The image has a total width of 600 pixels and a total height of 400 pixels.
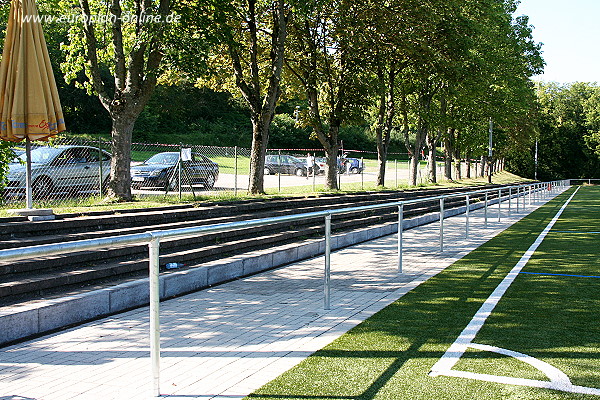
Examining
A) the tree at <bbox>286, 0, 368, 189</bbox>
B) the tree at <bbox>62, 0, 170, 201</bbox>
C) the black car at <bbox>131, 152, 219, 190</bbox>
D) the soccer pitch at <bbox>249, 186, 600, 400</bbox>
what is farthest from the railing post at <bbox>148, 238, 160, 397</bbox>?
the tree at <bbox>286, 0, 368, 189</bbox>

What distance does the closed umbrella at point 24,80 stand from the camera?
955cm

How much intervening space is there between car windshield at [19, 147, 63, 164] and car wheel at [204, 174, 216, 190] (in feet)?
21.6

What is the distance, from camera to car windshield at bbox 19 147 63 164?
15.6 m

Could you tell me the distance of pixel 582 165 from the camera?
356 feet

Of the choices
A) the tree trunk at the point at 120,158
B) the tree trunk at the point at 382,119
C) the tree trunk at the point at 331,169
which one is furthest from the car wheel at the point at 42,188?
the tree trunk at the point at 382,119

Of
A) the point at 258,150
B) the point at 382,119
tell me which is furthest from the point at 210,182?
the point at 382,119

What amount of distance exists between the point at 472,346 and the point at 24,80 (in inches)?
304

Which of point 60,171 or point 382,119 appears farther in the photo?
point 382,119

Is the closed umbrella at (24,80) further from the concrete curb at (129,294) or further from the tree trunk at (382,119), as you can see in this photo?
the tree trunk at (382,119)

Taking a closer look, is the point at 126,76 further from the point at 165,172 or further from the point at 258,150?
the point at 165,172

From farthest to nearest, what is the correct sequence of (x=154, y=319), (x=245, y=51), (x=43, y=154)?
1. (x=245, y=51)
2. (x=43, y=154)
3. (x=154, y=319)

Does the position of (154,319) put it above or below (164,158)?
below

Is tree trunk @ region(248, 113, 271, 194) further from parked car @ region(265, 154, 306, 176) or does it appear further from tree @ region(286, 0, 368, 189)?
parked car @ region(265, 154, 306, 176)

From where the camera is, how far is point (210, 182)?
22.5m
